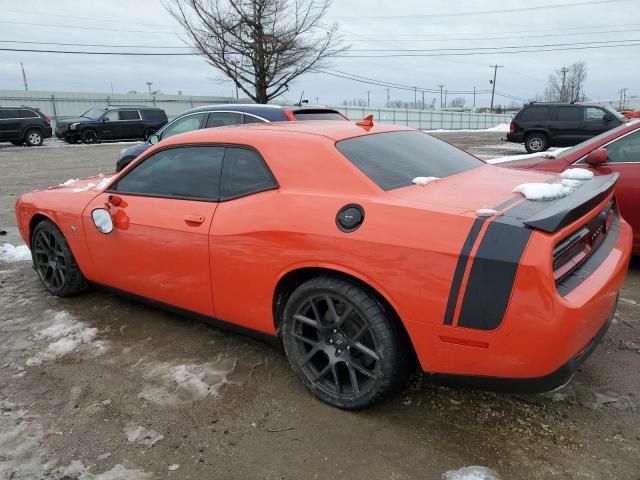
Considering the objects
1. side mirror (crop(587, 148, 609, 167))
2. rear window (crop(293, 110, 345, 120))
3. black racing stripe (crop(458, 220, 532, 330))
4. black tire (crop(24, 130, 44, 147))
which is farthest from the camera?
black tire (crop(24, 130, 44, 147))

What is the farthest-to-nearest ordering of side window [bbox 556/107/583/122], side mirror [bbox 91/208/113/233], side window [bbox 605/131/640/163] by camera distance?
1. side window [bbox 556/107/583/122]
2. side window [bbox 605/131/640/163]
3. side mirror [bbox 91/208/113/233]

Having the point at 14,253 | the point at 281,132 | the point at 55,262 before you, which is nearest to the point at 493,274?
the point at 281,132

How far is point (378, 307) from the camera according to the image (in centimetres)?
248

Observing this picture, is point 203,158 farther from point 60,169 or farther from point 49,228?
point 60,169

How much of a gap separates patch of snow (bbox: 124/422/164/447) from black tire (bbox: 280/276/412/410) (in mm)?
797

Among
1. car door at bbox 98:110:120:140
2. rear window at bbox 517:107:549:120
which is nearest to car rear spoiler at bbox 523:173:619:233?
rear window at bbox 517:107:549:120

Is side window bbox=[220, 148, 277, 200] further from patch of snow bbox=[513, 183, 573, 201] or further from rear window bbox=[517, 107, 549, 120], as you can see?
rear window bbox=[517, 107, 549, 120]

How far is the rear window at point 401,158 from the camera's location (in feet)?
9.21

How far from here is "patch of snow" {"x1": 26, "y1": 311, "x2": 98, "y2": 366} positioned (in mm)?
3420

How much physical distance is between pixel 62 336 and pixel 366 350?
2382mm

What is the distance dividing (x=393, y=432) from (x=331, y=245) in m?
0.97

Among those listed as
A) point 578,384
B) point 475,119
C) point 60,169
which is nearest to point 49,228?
point 578,384

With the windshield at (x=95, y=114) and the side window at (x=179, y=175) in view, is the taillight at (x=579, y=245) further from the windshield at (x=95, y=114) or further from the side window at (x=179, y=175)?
the windshield at (x=95, y=114)

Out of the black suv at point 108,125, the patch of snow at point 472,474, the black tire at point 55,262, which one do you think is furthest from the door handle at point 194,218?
the black suv at point 108,125
